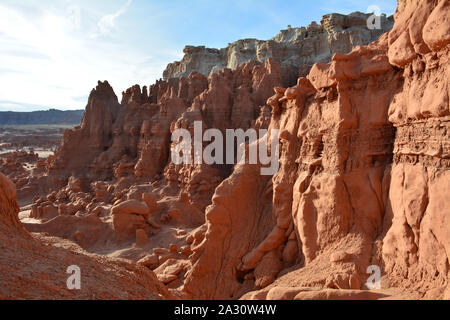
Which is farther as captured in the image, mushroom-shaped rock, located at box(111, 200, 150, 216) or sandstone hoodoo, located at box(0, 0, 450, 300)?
mushroom-shaped rock, located at box(111, 200, 150, 216)

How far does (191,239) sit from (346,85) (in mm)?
7441

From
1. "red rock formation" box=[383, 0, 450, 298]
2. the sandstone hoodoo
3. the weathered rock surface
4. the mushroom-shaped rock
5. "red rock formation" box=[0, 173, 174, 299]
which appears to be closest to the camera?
"red rock formation" box=[0, 173, 174, 299]

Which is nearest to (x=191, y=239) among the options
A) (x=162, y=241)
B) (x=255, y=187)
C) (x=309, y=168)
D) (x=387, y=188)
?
(x=162, y=241)

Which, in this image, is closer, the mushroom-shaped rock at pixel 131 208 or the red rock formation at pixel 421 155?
the red rock formation at pixel 421 155

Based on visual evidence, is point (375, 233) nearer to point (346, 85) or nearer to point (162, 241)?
point (346, 85)

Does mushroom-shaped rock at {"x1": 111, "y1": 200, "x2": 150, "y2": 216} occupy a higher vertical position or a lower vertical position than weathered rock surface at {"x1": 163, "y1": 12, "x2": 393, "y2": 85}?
lower

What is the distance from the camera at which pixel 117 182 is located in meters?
21.0

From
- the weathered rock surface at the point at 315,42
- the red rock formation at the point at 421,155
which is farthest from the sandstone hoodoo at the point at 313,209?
the weathered rock surface at the point at 315,42

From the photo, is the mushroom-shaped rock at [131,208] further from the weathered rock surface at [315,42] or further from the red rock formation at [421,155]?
the weathered rock surface at [315,42]

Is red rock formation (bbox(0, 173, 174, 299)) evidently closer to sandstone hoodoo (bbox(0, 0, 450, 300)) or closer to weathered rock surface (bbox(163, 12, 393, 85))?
sandstone hoodoo (bbox(0, 0, 450, 300))

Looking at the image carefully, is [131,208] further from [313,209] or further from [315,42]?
[315,42]

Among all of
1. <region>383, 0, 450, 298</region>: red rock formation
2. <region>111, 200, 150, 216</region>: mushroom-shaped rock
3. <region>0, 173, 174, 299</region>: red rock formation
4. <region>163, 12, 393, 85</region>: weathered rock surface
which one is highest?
<region>163, 12, 393, 85</region>: weathered rock surface

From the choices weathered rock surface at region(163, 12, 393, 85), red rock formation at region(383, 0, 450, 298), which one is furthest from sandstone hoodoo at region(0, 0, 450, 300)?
weathered rock surface at region(163, 12, 393, 85)

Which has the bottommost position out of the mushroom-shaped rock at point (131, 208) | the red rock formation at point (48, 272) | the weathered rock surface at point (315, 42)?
the mushroom-shaped rock at point (131, 208)
